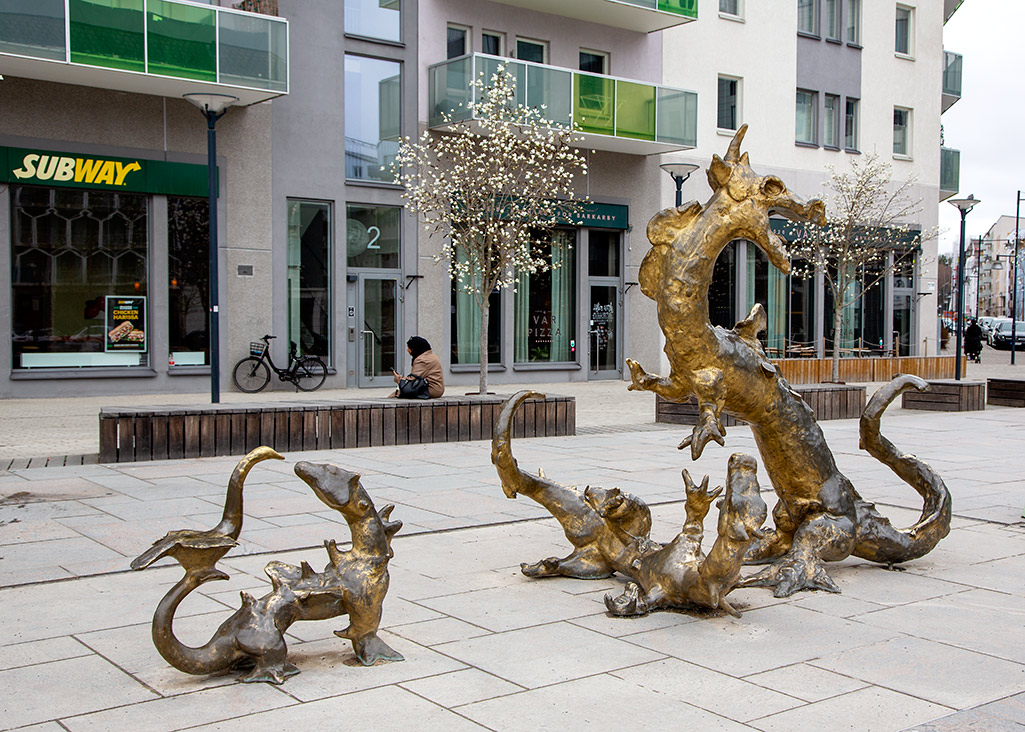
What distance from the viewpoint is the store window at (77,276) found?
18641 millimetres

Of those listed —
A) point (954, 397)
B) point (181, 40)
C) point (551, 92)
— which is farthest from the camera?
point (551, 92)

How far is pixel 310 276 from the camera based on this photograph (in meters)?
21.7

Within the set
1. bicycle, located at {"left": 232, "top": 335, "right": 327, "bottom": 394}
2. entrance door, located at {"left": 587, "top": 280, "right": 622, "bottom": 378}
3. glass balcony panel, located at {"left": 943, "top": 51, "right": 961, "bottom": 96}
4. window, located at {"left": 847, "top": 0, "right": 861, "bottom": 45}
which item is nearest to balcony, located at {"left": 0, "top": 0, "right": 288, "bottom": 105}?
bicycle, located at {"left": 232, "top": 335, "right": 327, "bottom": 394}

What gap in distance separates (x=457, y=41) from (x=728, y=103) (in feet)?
28.8

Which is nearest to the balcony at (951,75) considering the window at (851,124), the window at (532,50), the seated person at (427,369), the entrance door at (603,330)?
the window at (851,124)

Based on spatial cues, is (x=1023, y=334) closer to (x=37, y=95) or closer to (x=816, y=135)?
(x=816, y=135)

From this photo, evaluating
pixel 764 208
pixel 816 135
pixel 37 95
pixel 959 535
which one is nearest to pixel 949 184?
pixel 816 135

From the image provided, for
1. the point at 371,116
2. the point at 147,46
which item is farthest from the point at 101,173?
the point at 371,116

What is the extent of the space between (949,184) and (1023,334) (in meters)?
24.6

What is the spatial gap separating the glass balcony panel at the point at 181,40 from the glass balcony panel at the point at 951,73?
25365 millimetres

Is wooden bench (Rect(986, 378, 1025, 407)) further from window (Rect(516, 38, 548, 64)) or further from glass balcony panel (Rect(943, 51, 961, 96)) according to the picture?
glass balcony panel (Rect(943, 51, 961, 96))

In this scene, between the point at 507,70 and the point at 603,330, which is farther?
the point at 603,330

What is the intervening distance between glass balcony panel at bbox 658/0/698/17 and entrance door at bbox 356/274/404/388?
376 inches

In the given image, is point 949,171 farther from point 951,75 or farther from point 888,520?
point 888,520
